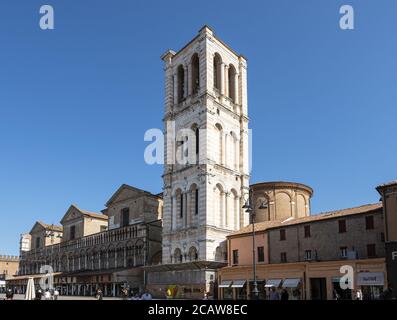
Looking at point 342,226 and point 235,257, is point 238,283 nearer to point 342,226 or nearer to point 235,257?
point 235,257

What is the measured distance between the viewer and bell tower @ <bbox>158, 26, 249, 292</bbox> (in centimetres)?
5372

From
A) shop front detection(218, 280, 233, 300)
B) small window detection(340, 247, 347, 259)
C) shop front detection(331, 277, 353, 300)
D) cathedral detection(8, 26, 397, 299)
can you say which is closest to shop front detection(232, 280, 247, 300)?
cathedral detection(8, 26, 397, 299)

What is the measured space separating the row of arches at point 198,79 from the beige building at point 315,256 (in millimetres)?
20319

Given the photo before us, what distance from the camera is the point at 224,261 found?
5244 centimetres

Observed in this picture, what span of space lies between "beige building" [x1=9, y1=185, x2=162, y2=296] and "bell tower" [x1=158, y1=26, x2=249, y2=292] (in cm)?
638

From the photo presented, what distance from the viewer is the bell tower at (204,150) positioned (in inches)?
2115

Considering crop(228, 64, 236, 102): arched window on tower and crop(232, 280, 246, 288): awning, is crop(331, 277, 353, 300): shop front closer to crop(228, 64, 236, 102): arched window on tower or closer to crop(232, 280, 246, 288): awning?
crop(232, 280, 246, 288): awning

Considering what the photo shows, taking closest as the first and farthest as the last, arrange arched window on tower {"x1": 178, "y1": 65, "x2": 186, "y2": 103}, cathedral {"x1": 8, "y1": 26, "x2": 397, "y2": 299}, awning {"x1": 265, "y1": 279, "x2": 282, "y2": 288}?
cathedral {"x1": 8, "y1": 26, "x2": 397, "y2": 299}
awning {"x1": 265, "y1": 279, "x2": 282, "y2": 288}
arched window on tower {"x1": 178, "y1": 65, "x2": 186, "y2": 103}

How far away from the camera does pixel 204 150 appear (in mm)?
54969

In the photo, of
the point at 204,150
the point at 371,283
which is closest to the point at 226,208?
the point at 204,150

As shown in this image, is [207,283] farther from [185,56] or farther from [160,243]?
[185,56]

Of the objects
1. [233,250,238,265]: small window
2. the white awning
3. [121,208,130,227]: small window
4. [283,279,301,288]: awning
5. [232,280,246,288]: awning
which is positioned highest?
[121,208,130,227]: small window

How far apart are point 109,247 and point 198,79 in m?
28.4
